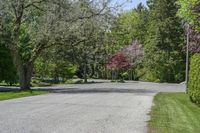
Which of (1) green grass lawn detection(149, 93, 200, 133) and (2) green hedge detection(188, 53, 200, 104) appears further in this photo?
(2) green hedge detection(188, 53, 200, 104)

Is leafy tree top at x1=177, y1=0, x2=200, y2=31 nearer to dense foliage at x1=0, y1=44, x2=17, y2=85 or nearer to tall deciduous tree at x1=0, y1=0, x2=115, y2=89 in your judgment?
tall deciduous tree at x1=0, y1=0, x2=115, y2=89

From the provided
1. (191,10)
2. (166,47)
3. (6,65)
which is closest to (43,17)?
(6,65)

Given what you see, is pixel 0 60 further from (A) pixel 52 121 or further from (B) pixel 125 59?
(B) pixel 125 59

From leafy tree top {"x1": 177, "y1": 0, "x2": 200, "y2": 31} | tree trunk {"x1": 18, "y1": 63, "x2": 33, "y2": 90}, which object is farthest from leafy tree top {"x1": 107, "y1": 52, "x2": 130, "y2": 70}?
leafy tree top {"x1": 177, "y1": 0, "x2": 200, "y2": 31}

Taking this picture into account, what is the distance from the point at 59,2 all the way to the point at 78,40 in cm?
464

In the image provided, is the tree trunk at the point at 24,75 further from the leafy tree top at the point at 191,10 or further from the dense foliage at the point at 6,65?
the leafy tree top at the point at 191,10

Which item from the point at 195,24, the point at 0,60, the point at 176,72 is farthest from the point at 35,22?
the point at 176,72

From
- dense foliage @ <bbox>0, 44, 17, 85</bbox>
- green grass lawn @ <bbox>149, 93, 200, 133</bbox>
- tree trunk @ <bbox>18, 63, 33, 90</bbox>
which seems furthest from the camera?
dense foliage @ <bbox>0, 44, 17, 85</bbox>

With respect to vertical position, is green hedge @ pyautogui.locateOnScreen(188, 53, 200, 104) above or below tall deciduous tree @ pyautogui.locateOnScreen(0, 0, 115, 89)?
below

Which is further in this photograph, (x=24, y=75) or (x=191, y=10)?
(x=24, y=75)

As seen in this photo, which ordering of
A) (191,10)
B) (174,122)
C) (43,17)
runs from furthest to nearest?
1. (43,17)
2. (191,10)
3. (174,122)

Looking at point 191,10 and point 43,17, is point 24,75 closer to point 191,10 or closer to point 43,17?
point 43,17

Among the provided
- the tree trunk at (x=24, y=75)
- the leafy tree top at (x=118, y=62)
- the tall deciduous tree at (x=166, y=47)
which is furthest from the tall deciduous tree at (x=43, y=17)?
the leafy tree top at (x=118, y=62)

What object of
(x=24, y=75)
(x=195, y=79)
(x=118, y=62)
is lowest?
(x=195, y=79)
